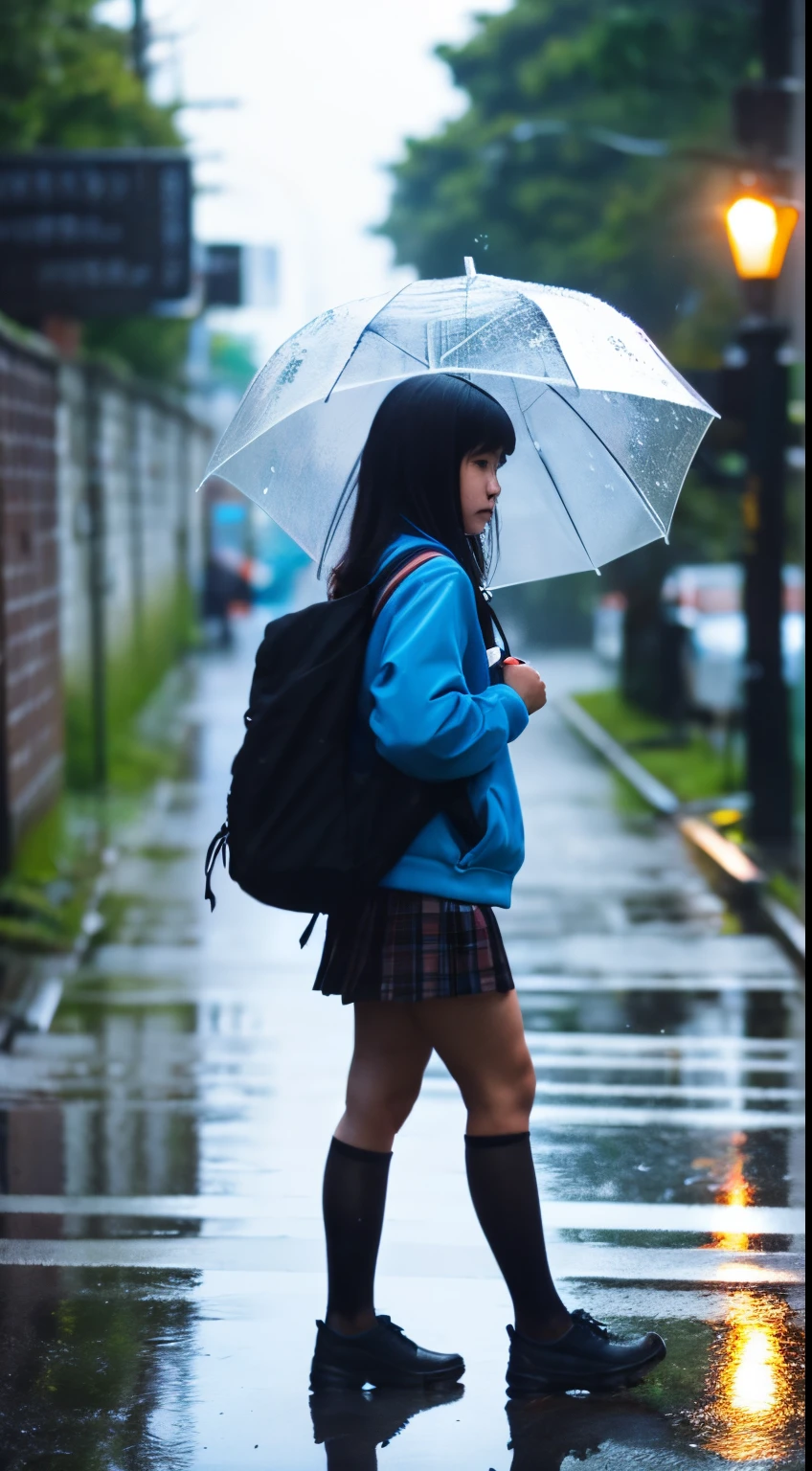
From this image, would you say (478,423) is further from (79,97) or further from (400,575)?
(79,97)

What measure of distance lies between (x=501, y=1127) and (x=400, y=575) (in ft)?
3.42

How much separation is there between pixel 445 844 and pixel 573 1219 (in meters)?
1.83

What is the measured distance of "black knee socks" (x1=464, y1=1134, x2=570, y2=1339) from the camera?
11.9ft

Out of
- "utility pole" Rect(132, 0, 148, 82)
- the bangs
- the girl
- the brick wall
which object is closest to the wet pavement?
the girl

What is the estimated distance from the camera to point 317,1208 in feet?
17.0

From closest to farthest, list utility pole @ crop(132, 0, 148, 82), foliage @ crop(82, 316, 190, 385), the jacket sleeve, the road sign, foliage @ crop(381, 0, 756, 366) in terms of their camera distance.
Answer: the jacket sleeve, the road sign, foliage @ crop(381, 0, 756, 366), foliage @ crop(82, 316, 190, 385), utility pole @ crop(132, 0, 148, 82)

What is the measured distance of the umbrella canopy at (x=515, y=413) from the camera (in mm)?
3748

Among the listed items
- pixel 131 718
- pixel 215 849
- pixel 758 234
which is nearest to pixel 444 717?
pixel 215 849

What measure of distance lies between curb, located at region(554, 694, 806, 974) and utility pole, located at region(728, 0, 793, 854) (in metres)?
0.42

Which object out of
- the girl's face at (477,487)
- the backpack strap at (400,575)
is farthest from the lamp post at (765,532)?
the backpack strap at (400,575)

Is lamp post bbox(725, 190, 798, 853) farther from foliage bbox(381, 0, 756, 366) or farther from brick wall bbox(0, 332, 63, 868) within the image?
brick wall bbox(0, 332, 63, 868)

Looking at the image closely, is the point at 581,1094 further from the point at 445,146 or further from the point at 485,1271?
the point at 445,146

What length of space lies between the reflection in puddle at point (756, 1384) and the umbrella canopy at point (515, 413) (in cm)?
165

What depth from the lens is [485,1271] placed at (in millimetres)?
4527
